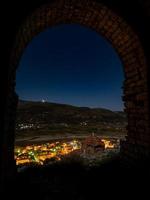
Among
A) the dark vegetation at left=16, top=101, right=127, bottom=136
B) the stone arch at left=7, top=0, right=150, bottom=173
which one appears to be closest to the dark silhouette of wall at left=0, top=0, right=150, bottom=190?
the stone arch at left=7, top=0, right=150, bottom=173

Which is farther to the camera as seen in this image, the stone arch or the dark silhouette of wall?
the stone arch

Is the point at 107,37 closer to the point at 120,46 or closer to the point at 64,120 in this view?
the point at 120,46

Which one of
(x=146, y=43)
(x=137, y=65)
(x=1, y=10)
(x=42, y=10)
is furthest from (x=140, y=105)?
(x=1, y=10)

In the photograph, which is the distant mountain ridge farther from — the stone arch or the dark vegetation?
the stone arch

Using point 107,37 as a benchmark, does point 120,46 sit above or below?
below

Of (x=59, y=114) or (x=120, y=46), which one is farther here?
(x=59, y=114)

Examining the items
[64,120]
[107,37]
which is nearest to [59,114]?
[64,120]

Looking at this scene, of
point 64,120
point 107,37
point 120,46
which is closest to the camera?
point 120,46

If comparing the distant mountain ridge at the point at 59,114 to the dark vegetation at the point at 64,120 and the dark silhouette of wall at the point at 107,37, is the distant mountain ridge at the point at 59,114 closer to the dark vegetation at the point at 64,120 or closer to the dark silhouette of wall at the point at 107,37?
the dark vegetation at the point at 64,120

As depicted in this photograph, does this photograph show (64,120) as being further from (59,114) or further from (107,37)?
(107,37)

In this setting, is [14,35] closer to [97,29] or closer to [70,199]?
[97,29]

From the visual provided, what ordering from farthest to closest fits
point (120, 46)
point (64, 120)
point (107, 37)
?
point (64, 120), point (107, 37), point (120, 46)
